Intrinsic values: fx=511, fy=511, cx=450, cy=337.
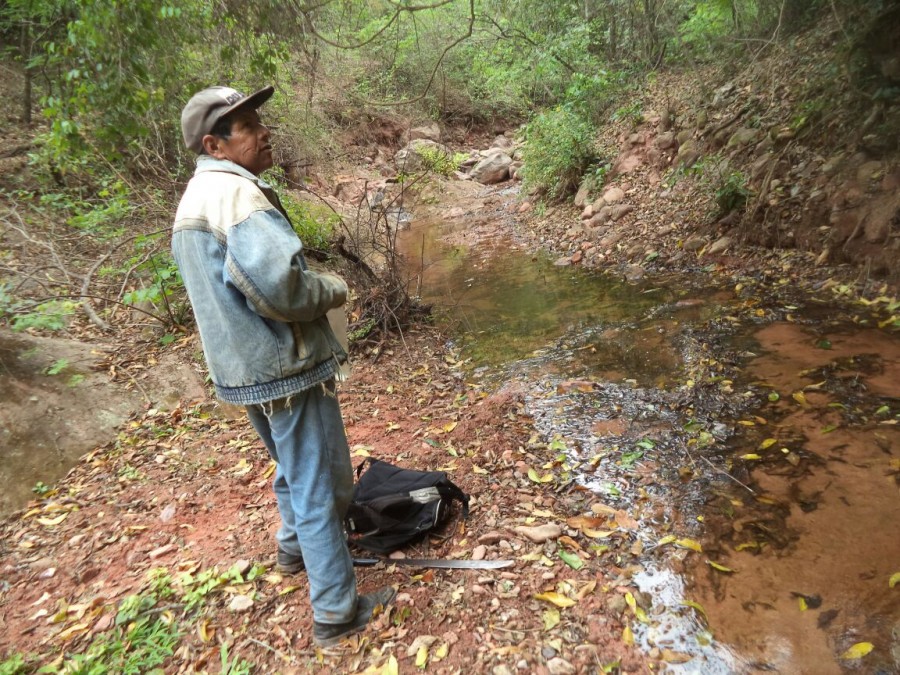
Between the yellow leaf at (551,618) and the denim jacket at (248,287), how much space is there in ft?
4.60

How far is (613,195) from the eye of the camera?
29.2 feet

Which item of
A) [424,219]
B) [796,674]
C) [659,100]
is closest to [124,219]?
[796,674]

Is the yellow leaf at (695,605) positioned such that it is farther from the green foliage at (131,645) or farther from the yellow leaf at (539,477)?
the green foliage at (131,645)

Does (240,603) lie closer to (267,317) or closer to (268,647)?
(268,647)

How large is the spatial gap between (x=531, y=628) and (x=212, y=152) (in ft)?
7.53

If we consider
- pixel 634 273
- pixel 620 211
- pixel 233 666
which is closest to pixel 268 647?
pixel 233 666

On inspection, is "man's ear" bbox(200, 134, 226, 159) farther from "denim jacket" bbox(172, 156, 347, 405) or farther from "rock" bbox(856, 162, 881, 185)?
"rock" bbox(856, 162, 881, 185)

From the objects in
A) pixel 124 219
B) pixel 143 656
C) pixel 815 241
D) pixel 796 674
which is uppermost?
pixel 124 219

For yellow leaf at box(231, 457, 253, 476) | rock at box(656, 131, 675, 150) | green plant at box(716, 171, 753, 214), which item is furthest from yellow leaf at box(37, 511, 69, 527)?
rock at box(656, 131, 675, 150)

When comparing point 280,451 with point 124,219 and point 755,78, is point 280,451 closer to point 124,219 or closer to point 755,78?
point 124,219

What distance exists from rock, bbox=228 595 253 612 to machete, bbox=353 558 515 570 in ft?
1.74

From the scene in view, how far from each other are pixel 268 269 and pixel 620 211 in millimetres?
7680

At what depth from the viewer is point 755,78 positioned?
770cm

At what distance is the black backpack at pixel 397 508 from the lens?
8.76ft
